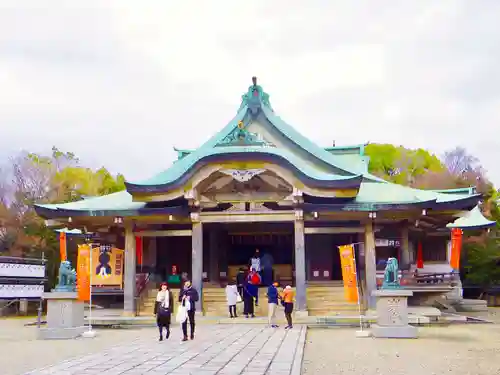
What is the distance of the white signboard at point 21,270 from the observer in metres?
24.0

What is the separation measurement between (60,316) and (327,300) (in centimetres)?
1011

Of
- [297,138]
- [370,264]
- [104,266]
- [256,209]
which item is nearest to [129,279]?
[104,266]

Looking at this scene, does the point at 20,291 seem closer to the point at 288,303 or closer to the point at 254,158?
the point at 254,158

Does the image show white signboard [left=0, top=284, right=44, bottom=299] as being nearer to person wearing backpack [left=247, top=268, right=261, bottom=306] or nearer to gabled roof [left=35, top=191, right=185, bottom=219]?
gabled roof [left=35, top=191, right=185, bottom=219]

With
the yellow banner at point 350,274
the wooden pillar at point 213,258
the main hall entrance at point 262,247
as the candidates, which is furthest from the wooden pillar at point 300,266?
the wooden pillar at point 213,258

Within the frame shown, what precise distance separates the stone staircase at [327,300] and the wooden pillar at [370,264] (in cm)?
82

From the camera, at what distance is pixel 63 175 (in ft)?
130

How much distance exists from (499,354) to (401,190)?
10.1 m

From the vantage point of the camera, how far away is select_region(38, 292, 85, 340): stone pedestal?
16016mm

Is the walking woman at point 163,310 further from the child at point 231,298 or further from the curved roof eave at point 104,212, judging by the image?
the curved roof eave at point 104,212

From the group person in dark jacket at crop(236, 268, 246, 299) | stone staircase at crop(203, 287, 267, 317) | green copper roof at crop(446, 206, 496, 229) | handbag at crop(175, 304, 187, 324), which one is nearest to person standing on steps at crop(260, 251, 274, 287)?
stone staircase at crop(203, 287, 267, 317)

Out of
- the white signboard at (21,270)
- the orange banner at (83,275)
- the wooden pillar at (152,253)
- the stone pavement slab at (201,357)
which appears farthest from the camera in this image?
the wooden pillar at (152,253)

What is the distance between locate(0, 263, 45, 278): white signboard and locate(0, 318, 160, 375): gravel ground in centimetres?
567

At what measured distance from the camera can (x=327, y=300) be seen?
70.9 feet
